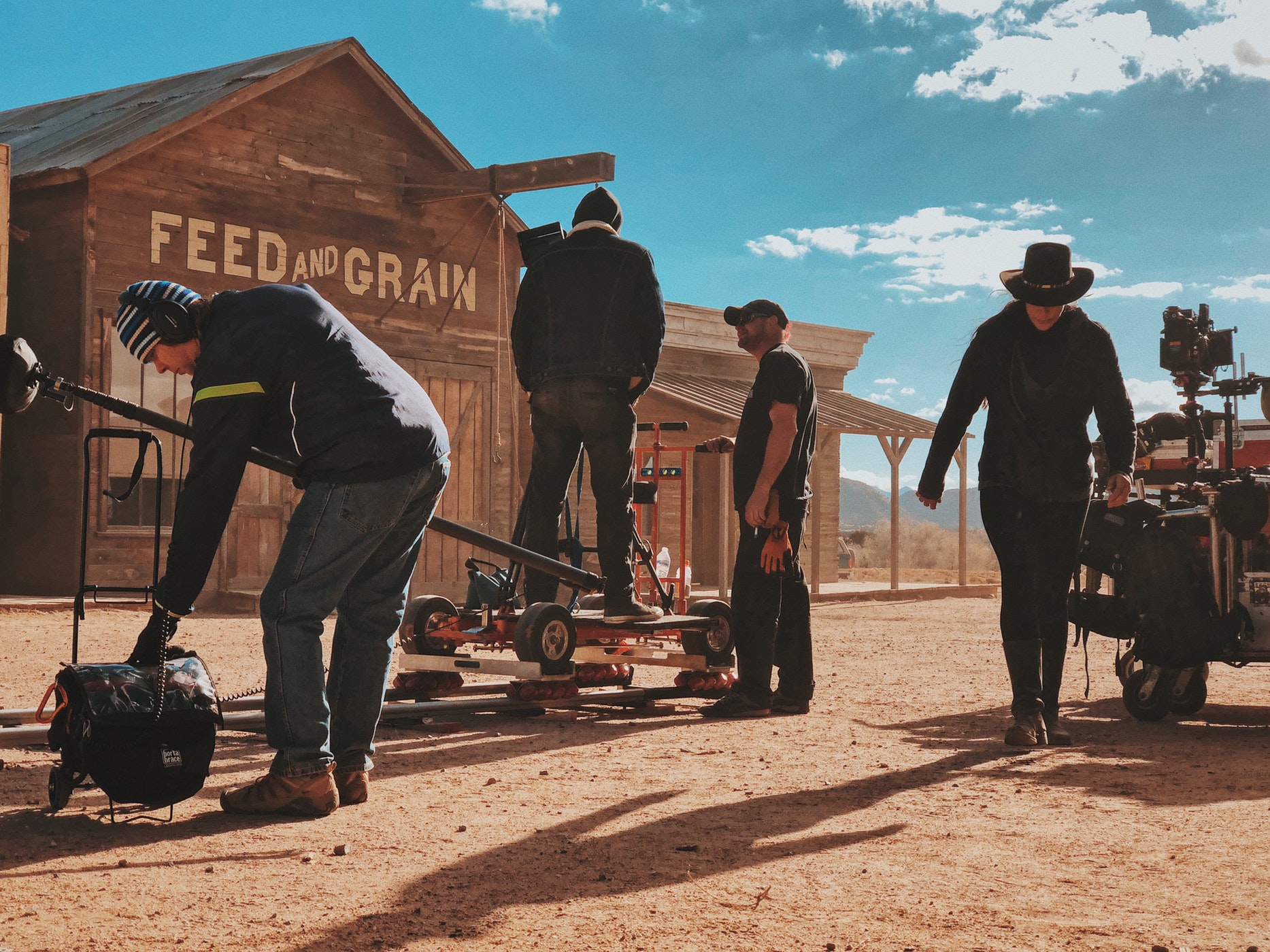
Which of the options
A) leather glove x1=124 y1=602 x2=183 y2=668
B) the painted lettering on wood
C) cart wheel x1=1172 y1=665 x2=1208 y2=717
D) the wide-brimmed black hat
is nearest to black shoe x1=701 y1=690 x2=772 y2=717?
cart wheel x1=1172 y1=665 x2=1208 y2=717

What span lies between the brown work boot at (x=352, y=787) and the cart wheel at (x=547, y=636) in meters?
2.02

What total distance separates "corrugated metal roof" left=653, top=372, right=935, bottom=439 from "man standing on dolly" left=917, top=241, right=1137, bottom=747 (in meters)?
11.5

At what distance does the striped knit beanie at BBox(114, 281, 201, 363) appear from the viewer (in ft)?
12.6

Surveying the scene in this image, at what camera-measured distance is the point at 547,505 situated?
6.61 m

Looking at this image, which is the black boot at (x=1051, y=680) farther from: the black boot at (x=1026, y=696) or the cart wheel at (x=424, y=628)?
the cart wheel at (x=424, y=628)

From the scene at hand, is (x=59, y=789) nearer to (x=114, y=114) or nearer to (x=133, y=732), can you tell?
(x=133, y=732)

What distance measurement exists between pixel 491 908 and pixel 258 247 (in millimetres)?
12698

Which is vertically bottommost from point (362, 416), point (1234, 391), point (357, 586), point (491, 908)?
point (491, 908)

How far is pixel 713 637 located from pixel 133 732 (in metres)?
4.09

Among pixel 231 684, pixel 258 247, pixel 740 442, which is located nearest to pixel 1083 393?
pixel 740 442

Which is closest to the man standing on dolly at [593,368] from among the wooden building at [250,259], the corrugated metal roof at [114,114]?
the wooden building at [250,259]

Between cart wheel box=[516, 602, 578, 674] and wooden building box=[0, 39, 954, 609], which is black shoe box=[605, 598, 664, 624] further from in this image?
wooden building box=[0, 39, 954, 609]

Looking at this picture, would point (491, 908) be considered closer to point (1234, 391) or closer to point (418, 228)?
point (1234, 391)

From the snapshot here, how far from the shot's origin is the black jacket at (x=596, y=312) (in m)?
6.29
